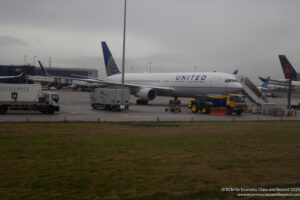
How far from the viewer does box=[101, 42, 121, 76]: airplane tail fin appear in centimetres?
5788

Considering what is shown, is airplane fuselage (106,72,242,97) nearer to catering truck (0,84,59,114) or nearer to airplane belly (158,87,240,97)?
airplane belly (158,87,240,97)

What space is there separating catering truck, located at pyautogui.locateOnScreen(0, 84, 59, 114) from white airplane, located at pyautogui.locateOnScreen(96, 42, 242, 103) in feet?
54.4

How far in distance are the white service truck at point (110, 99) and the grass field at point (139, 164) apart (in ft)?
55.0

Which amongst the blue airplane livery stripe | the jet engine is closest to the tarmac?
the blue airplane livery stripe

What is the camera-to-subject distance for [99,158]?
11789 millimetres

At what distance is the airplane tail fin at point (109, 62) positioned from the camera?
57.9 m

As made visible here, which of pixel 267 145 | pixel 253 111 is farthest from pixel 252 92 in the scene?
pixel 267 145

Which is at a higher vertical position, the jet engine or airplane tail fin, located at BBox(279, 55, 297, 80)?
airplane tail fin, located at BBox(279, 55, 297, 80)

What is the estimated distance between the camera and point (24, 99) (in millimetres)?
29531

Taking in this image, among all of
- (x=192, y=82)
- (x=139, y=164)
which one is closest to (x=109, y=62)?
(x=192, y=82)

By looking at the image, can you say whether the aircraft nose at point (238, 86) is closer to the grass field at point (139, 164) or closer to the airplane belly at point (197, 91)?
the airplane belly at point (197, 91)

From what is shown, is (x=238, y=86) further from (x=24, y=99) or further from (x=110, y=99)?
(x=24, y=99)

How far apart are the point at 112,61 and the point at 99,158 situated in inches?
1851

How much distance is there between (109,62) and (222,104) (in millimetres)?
27048
